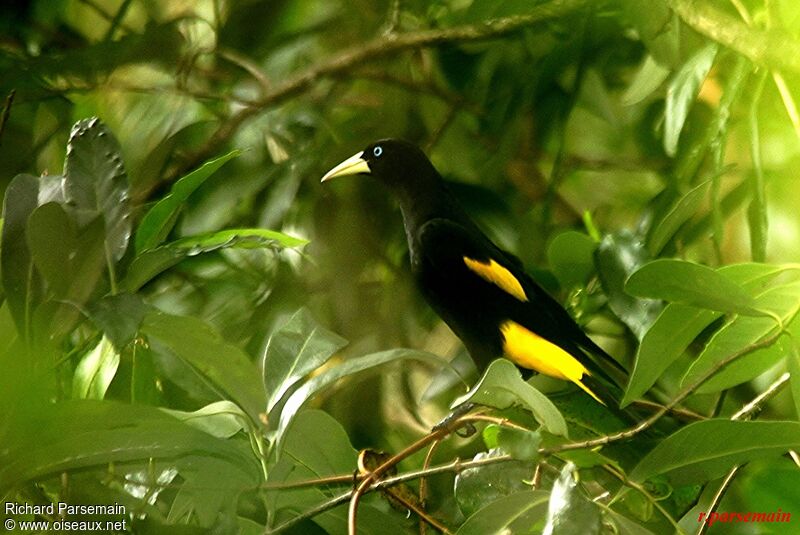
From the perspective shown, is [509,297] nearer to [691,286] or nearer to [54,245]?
[691,286]

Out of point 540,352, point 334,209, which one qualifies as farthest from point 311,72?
point 540,352

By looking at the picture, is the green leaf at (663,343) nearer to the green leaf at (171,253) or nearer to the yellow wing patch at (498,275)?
the green leaf at (171,253)

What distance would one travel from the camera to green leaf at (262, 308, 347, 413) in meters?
1.29

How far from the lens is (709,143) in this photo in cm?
200

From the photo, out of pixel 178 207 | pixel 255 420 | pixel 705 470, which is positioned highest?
pixel 178 207

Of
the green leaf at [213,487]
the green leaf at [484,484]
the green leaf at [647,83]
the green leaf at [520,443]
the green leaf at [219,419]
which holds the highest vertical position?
the green leaf at [647,83]

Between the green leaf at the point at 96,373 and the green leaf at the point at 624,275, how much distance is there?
0.86 metres

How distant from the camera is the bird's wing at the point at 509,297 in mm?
2146

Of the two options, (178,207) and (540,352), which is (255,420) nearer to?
(178,207)

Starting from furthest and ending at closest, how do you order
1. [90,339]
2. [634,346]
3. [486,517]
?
[634,346] < [90,339] < [486,517]

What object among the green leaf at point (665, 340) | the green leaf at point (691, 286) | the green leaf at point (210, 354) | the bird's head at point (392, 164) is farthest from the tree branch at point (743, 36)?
the green leaf at point (210, 354)

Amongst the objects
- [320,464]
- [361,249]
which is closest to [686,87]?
[320,464]

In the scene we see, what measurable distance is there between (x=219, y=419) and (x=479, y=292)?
1.07 meters

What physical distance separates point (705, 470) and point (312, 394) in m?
0.49
